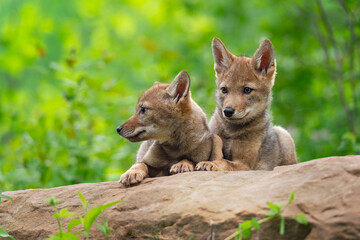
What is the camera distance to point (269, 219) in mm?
3803

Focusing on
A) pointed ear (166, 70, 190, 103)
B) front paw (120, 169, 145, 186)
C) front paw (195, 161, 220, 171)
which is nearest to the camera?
front paw (120, 169, 145, 186)

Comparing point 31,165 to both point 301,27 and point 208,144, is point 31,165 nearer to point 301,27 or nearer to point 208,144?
point 208,144

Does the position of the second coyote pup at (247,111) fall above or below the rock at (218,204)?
above

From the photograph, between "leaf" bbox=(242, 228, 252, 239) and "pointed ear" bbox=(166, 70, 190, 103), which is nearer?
"leaf" bbox=(242, 228, 252, 239)

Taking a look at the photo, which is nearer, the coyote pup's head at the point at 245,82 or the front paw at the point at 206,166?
the front paw at the point at 206,166

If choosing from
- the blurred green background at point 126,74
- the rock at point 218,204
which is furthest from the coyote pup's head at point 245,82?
the blurred green background at point 126,74

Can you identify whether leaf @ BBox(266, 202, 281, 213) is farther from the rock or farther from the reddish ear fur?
the reddish ear fur

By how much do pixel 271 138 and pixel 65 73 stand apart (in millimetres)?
3673

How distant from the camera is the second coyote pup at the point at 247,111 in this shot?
589 centimetres

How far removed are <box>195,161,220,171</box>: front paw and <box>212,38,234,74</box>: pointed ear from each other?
1.44 metres

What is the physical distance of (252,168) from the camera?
5.89 metres

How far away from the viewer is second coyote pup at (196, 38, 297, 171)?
5895mm

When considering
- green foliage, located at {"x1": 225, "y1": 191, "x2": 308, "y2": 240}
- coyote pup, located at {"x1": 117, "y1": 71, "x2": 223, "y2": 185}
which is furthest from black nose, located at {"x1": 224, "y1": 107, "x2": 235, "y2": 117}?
green foliage, located at {"x1": 225, "y1": 191, "x2": 308, "y2": 240}

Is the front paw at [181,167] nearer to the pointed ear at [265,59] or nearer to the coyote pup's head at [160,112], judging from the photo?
the coyote pup's head at [160,112]
